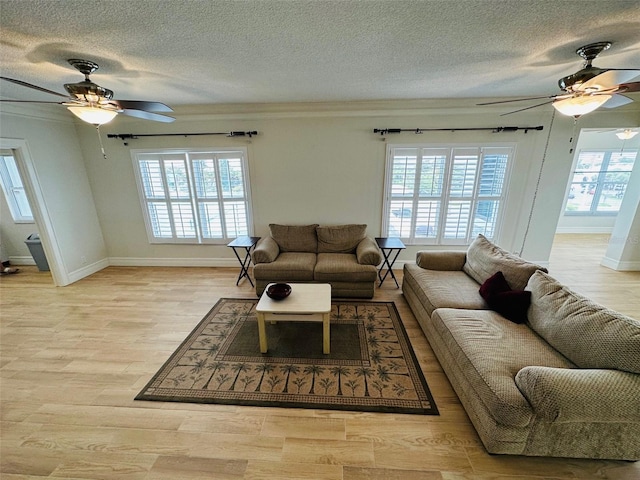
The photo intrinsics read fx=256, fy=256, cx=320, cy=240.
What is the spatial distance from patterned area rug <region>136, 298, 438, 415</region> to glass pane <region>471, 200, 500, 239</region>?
2383 millimetres

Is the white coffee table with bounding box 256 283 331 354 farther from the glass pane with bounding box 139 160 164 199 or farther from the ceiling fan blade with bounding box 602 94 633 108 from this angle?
the glass pane with bounding box 139 160 164 199

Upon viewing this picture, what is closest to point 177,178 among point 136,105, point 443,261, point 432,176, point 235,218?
point 235,218

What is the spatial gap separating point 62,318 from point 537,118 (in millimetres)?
6780

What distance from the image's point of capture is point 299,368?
224 cm

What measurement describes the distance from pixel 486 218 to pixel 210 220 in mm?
4555

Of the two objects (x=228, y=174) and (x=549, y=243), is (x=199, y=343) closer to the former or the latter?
(x=228, y=174)

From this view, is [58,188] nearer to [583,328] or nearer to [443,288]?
[443,288]

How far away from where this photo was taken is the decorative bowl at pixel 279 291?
2.44 m

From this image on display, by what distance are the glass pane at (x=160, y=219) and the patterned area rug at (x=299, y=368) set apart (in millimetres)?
2286

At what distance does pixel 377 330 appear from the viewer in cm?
274

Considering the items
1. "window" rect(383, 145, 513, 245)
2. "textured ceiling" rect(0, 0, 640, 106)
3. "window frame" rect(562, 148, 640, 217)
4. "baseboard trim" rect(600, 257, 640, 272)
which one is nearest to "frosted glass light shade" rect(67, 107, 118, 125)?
"textured ceiling" rect(0, 0, 640, 106)

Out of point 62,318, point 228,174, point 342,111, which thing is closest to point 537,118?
point 342,111

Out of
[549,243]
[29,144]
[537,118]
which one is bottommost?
[549,243]

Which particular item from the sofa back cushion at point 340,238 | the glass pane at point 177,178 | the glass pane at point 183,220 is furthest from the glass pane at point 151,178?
the sofa back cushion at point 340,238
